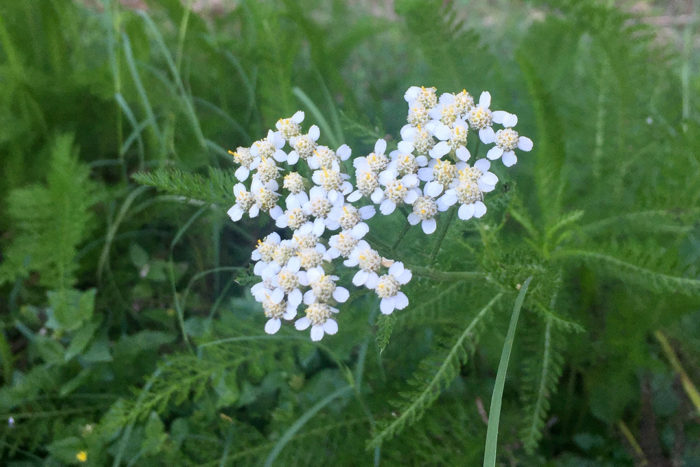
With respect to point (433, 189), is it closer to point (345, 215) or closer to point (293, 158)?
point (345, 215)

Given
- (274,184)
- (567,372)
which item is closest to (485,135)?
(274,184)

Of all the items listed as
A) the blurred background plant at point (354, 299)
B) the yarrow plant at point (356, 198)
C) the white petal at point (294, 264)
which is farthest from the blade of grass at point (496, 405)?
the white petal at point (294, 264)

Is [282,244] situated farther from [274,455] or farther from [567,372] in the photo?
[567,372]

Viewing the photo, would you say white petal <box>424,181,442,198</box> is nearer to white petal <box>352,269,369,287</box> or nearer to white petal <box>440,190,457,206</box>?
white petal <box>440,190,457,206</box>

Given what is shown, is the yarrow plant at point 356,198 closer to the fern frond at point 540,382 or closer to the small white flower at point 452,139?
the small white flower at point 452,139

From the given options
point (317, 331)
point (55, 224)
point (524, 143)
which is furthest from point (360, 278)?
point (55, 224)

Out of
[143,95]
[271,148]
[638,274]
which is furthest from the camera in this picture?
[143,95]
